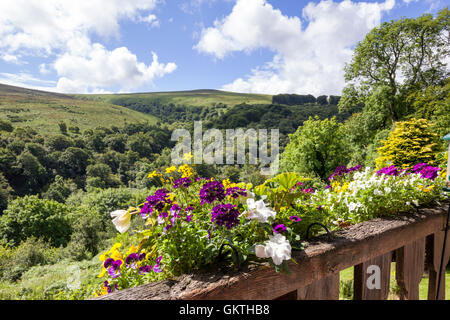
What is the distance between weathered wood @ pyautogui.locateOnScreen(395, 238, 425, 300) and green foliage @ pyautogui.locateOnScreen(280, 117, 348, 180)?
36.9 ft

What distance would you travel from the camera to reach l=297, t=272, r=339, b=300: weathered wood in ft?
2.85

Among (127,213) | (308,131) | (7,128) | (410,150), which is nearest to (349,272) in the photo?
(410,150)

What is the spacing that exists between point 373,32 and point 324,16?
924 cm

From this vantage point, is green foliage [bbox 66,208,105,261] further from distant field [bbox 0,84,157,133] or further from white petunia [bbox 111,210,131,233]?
distant field [bbox 0,84,157,133]

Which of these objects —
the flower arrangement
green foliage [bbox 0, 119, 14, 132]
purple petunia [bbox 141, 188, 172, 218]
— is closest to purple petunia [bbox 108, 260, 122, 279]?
the flower arrangement

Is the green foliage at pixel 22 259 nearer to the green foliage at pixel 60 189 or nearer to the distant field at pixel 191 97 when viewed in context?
the green foliage at pixel 60 189

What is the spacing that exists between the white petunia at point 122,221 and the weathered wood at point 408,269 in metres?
1.27

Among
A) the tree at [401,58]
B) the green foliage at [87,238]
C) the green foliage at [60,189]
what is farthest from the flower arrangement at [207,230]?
the green foliage at [60,189]

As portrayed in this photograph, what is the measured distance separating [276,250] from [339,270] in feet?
1.25

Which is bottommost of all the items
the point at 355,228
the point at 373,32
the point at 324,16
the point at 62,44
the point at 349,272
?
the point at 349,272

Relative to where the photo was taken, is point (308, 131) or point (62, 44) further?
point (62, 44)

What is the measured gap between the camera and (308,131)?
12.9 meters

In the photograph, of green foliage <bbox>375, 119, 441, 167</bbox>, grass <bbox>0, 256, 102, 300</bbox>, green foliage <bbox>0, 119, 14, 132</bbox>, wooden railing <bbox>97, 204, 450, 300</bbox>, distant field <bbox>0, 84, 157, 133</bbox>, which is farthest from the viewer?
distant field <bbox>0, 84, 157, 133</bbox>

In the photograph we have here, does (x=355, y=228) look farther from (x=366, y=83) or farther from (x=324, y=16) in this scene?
(x=366, y=83)
